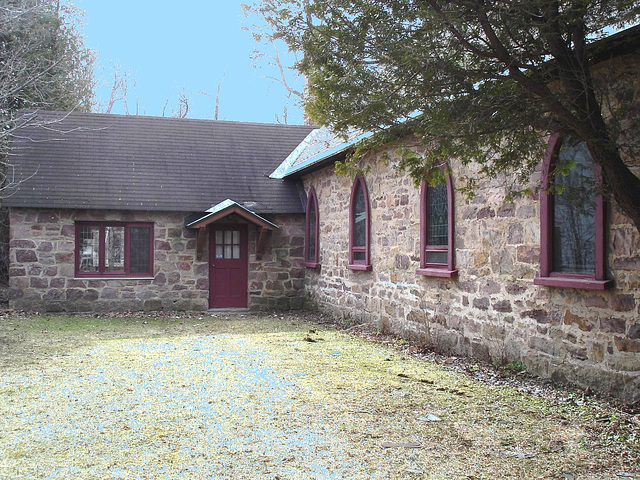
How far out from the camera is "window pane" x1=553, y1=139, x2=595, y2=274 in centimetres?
652

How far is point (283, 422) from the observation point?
5453 millimetres

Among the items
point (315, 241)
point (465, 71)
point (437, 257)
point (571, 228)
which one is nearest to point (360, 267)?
point (437, 257)

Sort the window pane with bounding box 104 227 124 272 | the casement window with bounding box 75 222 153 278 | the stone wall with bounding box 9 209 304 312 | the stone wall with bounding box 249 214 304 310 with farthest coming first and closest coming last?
the stone wall with bounding box 249 214 304 310 → the window pane with bounding box 104 227 124 272 → the casement window with bounding box 75 222 153 278 → the stone wall with bounding box 9 209 304 312

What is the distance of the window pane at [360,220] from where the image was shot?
40.6 ft

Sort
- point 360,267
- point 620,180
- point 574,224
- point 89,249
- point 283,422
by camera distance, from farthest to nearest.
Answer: point 89,249, point 360,267, point 574,224, point 283,422, point 620,180

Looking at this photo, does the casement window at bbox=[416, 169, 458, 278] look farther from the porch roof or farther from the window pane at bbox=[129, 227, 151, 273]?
the window pane at bbox=[129, 227, 151, 273]

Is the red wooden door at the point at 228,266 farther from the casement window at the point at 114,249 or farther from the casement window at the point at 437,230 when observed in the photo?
the casement window at the point at 437,230

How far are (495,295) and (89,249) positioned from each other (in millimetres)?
10282

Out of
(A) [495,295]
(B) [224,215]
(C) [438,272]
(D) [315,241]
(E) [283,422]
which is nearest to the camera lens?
(E) [283,422]

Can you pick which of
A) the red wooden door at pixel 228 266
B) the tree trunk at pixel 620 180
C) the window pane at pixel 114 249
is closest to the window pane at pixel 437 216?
the tree trunk at pixel 620 180

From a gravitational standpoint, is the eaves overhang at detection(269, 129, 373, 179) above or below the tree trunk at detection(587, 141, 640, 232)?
above

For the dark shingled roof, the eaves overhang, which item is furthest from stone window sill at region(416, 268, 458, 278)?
the dark shingled roof

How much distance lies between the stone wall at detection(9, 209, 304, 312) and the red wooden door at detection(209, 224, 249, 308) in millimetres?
218

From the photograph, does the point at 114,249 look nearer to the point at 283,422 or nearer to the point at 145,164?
the point at 145,164
